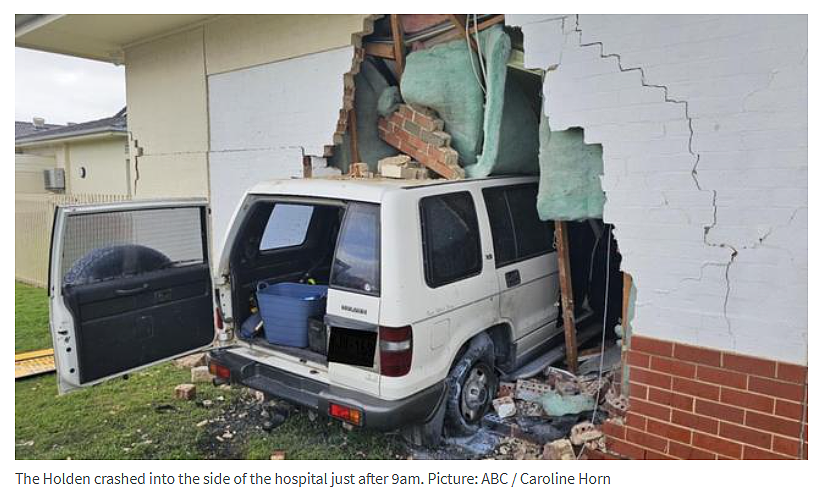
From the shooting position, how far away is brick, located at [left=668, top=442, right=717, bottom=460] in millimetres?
3271

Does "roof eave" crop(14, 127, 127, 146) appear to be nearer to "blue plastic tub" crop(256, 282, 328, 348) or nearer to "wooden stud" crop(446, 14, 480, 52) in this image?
"wooden stud" crop(446, 14, 480, 52)

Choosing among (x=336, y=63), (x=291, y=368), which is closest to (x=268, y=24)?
(x=336, y=63)

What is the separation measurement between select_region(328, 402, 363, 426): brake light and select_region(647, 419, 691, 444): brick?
177cm

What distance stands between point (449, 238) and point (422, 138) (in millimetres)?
1865

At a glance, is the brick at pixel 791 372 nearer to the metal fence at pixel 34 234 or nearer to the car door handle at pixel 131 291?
the car door handle at pixel 131 291

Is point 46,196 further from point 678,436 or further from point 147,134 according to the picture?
point 678,436

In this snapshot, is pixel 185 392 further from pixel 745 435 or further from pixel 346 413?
pixel 745 435

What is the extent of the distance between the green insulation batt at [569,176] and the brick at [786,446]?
66.3 inches

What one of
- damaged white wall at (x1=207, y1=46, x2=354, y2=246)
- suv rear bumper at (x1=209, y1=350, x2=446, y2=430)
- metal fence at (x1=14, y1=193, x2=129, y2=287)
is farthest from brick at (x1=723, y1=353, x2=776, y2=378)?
metal fence at (x1=14, y1=193, x2=129, y2=287)

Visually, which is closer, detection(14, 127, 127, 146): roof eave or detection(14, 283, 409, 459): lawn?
detection(14, 283, 409, 459): lawn

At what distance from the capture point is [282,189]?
4.00 m

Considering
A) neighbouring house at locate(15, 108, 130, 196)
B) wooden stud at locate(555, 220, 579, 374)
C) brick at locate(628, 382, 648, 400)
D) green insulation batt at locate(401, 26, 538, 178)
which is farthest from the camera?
neighbouring house at locate(15, 108, 130, 196)

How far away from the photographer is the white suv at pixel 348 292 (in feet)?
11.4
